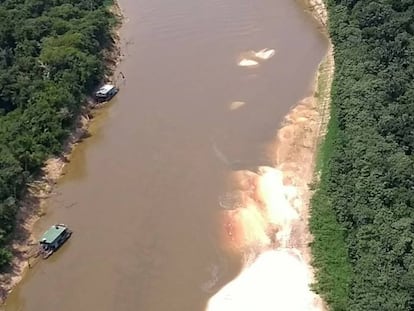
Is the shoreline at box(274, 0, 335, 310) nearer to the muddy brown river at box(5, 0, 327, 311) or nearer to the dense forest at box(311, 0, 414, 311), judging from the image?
the dense forest at box(311, 0, 414, 311)

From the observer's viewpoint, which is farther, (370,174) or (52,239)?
(370,174)

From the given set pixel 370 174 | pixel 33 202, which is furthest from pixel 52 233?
pixel 370 174

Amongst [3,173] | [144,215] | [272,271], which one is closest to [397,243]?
[272,271]

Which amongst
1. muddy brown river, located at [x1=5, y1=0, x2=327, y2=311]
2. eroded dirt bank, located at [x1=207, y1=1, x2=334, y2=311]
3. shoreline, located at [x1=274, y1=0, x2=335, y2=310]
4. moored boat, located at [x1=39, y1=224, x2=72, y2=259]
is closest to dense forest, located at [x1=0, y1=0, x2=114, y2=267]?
moored boat, located at [x1=39, y1=224, x2=72, y2=259]

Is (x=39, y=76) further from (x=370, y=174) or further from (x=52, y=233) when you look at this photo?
(x=370, y=174)

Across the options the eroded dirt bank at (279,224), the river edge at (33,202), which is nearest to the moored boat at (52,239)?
the river edge at (33,202)

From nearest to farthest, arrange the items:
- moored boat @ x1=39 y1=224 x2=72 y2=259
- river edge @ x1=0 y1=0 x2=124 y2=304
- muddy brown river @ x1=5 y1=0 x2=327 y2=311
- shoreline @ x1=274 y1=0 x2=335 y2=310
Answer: muddy brown river @ x1=5 y1=0 x2=327 y2=311 → river edge @ x1=0 y1=0 x2=124 y2=304 → moored boat @ x1=39 y1=224 x2=72 y2=259 → shoreline @ x1=274 y1=0 x2=335 y2=310
